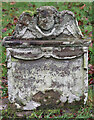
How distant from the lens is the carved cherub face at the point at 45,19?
280cm

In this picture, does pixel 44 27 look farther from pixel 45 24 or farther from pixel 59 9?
pixel 59 9

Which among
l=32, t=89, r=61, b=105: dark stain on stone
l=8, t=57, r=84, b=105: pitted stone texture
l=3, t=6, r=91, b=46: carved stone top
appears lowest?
l=32, t=89, r=61, b=105: dark stain on stone

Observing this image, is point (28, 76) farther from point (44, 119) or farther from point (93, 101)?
point (93, 101)

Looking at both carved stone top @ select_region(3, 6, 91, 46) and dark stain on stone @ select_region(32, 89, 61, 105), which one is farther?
dark stain on stone @ select_region(32, 89, 61, 105)

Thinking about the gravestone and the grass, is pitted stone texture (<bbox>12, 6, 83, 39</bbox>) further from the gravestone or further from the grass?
the grass

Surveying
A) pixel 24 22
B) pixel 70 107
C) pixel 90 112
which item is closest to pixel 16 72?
pixel 24 22

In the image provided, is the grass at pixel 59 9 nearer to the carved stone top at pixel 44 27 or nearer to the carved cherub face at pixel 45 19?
the carved stone top at pixel 44 27

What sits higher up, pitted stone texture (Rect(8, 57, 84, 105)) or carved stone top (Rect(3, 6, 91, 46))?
carved stone top (Rect(3, 6, 91, 46))

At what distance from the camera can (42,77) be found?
291cm

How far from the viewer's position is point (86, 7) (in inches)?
245

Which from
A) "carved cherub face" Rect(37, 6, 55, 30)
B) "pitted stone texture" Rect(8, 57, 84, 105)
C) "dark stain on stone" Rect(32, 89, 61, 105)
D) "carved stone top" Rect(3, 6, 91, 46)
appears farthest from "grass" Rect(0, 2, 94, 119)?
"carved cherub face" Rect(37, 6, 55, 30)

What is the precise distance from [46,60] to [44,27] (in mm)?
495

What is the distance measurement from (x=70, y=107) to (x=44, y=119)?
48 cm

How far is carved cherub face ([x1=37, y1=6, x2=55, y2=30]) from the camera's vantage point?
2799mm
